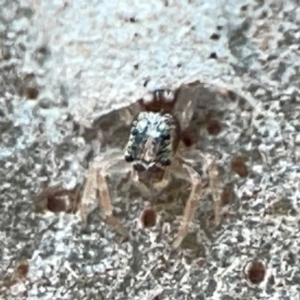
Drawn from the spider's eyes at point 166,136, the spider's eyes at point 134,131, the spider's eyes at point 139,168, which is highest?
the spider's eyes at point 134,131

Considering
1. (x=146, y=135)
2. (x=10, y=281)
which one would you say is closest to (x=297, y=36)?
(x=146, y=135)

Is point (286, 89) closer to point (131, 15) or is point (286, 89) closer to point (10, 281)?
point (131, 15)

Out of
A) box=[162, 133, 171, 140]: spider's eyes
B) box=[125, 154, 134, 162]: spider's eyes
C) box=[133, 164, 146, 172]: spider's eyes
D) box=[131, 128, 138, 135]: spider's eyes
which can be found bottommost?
box=[133, 164, 146, 172]: spider's eyes

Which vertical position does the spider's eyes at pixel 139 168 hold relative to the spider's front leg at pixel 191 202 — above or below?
above
